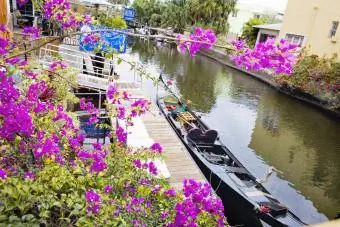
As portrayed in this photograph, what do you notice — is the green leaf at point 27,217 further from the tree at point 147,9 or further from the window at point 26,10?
the tree at point 147,9

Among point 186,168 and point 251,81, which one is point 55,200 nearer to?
point 186,168

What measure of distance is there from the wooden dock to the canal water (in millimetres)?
3854

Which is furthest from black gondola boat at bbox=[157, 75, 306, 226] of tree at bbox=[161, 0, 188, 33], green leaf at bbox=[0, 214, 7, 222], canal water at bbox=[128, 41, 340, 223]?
tree at bbox=[161, 0, 188, 33]

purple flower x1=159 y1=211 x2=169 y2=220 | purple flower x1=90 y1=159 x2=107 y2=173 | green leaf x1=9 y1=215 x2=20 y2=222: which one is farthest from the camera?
purple flower x1=159 y1=211 x2=169 y2=220

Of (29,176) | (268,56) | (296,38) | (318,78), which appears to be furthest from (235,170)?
(296,38)

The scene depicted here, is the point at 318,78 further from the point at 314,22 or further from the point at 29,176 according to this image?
the point at 29,176

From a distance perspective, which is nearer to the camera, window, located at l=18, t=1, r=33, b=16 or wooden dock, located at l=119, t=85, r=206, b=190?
wooden dock, located at l=119, t=85, r=206, b=190

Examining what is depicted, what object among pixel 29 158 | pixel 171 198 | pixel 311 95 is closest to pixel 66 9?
pixel 29 158

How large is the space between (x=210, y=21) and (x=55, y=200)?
3982 cm

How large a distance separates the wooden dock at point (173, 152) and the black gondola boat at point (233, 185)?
47 cm

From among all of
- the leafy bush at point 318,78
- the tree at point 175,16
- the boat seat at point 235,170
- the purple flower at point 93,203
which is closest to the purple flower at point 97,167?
the purple flower at point 93,203

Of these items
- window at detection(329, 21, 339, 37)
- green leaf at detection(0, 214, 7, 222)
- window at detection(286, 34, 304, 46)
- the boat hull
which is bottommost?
the boat hull

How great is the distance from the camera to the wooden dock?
23.9 ft

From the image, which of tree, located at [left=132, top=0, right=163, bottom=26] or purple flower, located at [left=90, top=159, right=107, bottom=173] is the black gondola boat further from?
tree, located at [left=132, top=0, right=163, bottom=26]
